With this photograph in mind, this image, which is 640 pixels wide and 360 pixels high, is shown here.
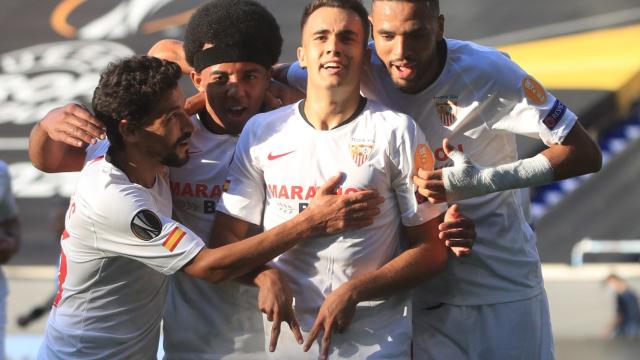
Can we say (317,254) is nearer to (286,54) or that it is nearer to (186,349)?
(186,349)

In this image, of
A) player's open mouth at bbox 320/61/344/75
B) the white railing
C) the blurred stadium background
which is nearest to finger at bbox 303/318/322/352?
player's open mouth at bbox 320/61/344/75

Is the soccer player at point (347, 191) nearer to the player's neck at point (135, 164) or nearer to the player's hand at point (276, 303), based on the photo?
the player's hand at point (276, 303)

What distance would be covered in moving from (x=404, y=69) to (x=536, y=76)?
12.2 m

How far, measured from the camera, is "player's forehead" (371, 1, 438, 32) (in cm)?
364

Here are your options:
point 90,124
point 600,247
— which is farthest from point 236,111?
point 600,247

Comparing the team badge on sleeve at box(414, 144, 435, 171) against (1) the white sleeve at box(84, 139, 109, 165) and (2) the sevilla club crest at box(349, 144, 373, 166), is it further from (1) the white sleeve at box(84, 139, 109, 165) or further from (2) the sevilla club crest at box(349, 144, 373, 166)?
(1) the white sleeve at box(84, 139, 109, 165)

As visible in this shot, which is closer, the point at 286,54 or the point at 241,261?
the point at 241,261

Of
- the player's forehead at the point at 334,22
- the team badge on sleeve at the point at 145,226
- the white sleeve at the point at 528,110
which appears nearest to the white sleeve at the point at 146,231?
the team badge on sleeve at the point at 145,226

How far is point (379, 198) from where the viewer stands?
3.40 meters

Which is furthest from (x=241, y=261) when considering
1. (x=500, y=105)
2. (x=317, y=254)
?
(x=500, y=105)

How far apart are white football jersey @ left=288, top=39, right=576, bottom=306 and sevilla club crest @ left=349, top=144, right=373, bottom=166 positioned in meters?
0.45

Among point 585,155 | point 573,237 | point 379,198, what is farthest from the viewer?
point 573,237

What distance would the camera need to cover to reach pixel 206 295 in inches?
152

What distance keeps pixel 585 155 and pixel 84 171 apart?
1890mm
